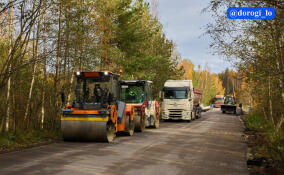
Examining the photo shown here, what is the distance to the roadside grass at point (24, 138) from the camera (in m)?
10.9

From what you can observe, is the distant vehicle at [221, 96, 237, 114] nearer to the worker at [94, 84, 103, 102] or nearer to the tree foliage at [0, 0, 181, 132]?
the tree foliage at [0, 0, 181, 132]

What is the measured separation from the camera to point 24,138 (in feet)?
39.4

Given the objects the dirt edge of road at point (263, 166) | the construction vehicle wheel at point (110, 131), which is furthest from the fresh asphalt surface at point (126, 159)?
the construction vehicle wheel at point (110, 131)

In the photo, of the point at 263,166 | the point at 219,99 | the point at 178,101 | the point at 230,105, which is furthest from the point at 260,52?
the point at 219,99

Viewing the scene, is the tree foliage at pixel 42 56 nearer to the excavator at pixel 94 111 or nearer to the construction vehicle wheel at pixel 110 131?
the excavator at pixel 94 111

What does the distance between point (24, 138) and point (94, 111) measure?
8.77ft

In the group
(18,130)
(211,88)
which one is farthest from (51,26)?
(211,88)

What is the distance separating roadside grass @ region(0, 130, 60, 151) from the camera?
10.9 meters

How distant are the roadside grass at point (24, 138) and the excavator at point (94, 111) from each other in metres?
1.04

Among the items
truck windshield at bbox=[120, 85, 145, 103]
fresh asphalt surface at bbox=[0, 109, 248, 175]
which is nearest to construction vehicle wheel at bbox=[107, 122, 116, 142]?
fresh asphalt surface at bbox=[0, 109, 248, 175]

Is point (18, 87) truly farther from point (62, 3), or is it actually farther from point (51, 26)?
point (62, 3)

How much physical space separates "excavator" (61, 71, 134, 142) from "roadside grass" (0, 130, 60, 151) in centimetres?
104

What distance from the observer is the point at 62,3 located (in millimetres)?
11156

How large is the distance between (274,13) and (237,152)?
184 inches
